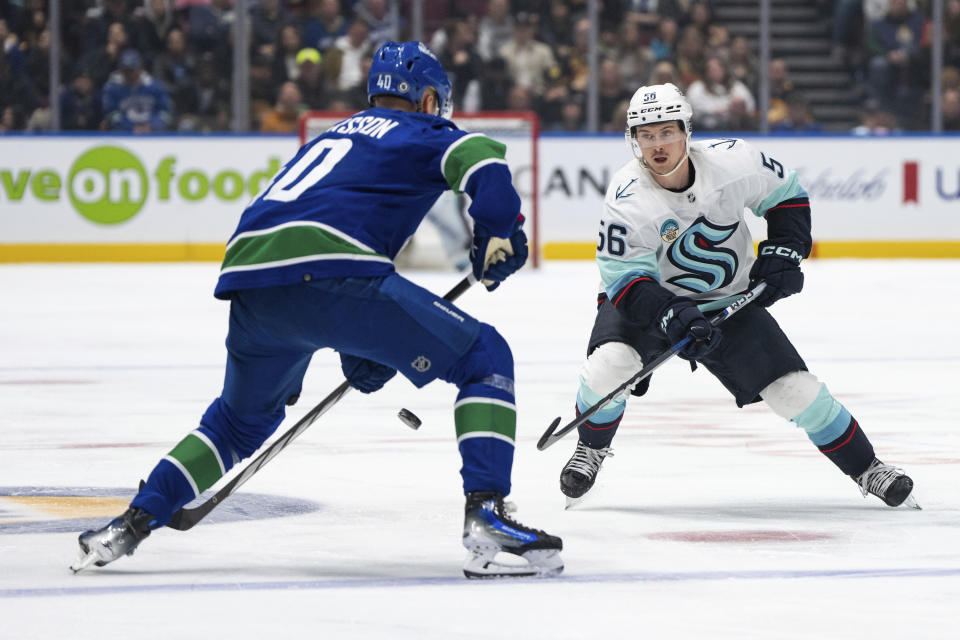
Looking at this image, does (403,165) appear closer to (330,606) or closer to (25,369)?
(330,606)

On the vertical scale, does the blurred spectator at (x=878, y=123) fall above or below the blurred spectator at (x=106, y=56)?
below

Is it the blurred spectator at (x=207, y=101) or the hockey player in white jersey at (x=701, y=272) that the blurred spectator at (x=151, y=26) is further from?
the hockey player in white jersey at (x=701, y=272)

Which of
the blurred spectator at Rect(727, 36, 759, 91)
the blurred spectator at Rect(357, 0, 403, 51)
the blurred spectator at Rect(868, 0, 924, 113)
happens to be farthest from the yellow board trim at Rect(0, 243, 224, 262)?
the blurred spectator at Rect(868, 0, 924, 113)

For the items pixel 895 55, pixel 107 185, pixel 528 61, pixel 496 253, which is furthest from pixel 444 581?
pixel 895 55

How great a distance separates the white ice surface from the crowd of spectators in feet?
19.5

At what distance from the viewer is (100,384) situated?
662 centimetres

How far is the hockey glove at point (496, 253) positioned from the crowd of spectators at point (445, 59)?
10821 mm

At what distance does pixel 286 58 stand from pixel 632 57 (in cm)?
277

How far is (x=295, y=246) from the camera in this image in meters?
3.29

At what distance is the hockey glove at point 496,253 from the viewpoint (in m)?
3.36

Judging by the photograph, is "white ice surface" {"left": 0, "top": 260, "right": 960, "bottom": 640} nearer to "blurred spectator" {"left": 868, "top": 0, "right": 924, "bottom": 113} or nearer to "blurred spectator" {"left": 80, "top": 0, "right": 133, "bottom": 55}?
"blurred spectator" {"left": 80, "top": 0, "right": 133, "bottom": 55}

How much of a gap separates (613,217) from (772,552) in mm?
1010

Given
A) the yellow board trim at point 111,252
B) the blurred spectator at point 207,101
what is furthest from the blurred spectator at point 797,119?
the yellow board trim at point 111,252

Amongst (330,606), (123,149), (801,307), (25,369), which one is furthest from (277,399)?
(123,149)
